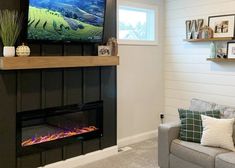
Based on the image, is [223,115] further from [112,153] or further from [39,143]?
[39,143]

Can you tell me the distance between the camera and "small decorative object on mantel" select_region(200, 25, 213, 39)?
4.18 meters

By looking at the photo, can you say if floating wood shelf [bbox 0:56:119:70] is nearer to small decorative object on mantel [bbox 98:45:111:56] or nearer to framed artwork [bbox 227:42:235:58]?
small decorative object on mantel [bbox 98:45:111:56]

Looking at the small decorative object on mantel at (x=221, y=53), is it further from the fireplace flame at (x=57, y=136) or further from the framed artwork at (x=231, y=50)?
the fireplace flame at (x=57, y=136)

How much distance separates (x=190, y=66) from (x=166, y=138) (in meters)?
1.66

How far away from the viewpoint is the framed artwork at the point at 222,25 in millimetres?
3965

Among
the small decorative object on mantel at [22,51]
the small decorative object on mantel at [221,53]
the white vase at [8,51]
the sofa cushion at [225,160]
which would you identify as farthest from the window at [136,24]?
the sofa cushion at [225,160]

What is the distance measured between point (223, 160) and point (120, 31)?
8.28 ft

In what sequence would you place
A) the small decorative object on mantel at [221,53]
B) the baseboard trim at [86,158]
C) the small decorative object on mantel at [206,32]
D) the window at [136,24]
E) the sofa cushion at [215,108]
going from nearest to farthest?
the sofa cushion at [215,108] → the baseboard trim at [86,158] → the small decorative object on mantel at [221,53] → the small decorative object on mantel at [206,32] → the window at [136,24]

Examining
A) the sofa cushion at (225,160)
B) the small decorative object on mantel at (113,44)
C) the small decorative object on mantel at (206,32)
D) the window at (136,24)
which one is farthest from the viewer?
the window at (136,24)

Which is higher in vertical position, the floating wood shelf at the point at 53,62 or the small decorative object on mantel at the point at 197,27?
the small decorative object on mantel at the point at 197,27

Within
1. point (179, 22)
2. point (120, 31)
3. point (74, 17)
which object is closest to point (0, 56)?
point (74, 17)

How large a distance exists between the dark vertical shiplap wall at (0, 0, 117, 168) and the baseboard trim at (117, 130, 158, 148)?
33 centimetres

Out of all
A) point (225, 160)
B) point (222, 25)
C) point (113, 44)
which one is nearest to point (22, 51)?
point (113, 44)

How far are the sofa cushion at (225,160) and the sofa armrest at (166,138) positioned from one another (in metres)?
0.65
